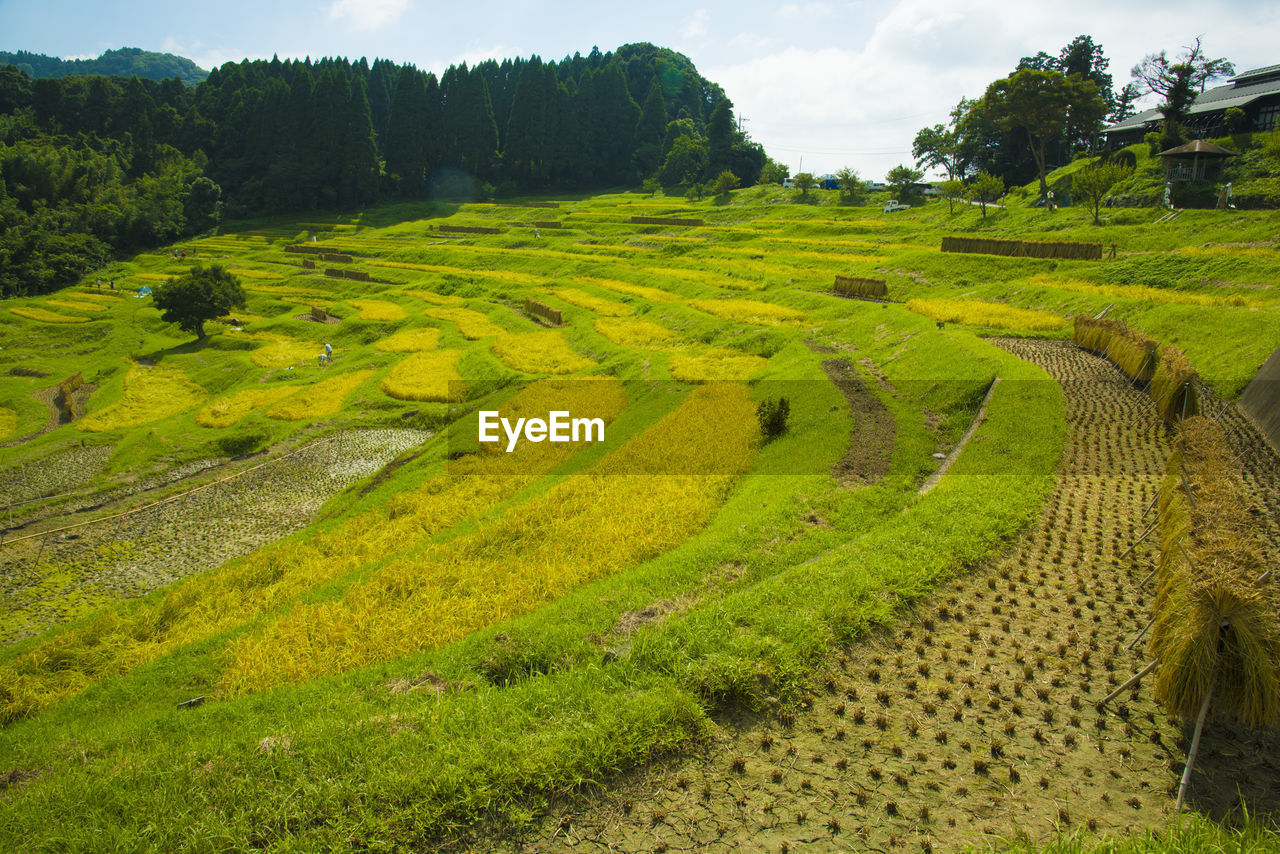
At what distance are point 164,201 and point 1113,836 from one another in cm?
10316

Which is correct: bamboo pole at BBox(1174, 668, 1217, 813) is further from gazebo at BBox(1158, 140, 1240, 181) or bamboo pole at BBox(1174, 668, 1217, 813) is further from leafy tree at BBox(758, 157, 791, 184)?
leafy tree at BBox(758, 157, 791, 184)

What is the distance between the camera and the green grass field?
7816 millimetres

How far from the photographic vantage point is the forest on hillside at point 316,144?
269 feet

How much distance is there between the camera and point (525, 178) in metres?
101

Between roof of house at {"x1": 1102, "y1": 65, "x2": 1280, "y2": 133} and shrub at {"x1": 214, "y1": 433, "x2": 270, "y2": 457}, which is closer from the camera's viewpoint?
shrub at {"x1": 214, "y1": 433, "x2": 270, "y2": 457}

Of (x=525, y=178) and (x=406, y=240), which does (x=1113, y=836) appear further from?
(x=525, y=178)

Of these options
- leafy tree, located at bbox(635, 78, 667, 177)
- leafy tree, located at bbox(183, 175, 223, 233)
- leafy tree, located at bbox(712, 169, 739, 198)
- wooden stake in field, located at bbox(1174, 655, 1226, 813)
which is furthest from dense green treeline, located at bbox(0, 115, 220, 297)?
wooden stake in field, located at bbox(1174, 655, 1226, 813)

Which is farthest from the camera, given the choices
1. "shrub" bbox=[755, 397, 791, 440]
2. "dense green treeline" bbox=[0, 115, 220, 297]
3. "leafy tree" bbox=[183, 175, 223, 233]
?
"leafy tree" bbox=[183, 175, 223, 233]

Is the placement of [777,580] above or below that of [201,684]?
above

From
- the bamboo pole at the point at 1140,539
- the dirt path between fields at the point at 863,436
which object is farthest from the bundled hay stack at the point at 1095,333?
the bamboo pole at the point at 1140,539

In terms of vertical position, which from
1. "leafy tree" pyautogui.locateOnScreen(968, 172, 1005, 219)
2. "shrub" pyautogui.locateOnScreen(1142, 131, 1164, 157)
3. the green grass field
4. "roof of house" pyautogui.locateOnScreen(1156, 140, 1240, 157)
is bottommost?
the green grass field

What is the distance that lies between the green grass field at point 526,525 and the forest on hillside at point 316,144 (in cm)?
4277

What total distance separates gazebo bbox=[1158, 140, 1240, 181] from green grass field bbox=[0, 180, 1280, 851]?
189 inches

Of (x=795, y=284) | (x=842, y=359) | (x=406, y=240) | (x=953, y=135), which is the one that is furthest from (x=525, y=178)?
(x=842, y=359)
